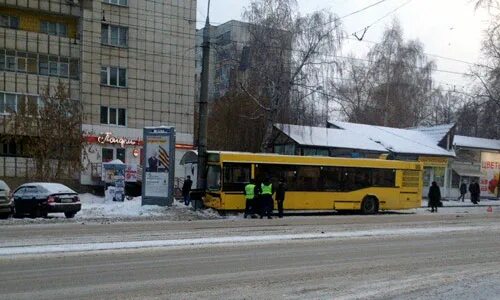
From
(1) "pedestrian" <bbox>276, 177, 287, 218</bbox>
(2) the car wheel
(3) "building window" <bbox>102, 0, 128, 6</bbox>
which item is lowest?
(2) the car wheel

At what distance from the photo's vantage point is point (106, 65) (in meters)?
41.1

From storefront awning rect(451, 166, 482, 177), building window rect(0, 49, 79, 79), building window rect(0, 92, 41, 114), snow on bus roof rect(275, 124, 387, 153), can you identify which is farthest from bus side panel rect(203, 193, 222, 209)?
storefront awning rect(451, 166, 482, 177)

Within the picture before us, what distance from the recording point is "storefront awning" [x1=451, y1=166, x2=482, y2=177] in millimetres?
46312

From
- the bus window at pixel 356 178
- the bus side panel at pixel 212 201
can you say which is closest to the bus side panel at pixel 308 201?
the bus window at pixel 356 178

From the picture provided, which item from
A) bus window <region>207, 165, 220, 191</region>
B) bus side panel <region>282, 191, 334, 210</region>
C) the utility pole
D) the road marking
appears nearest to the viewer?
the road marking

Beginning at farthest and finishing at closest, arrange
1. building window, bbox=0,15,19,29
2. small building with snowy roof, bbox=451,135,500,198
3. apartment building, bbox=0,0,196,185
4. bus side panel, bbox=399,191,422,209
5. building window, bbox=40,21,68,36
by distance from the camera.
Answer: small building with snowy roof, bbox=451,135,500,198
building window, bbox=40,21,68,36
building window, bbox=0,15,19,29
apartment building, bbox=0,0,196,185
bus side panel, bbox=399,191,422,209

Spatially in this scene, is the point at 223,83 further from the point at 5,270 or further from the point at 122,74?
the point at 5,270

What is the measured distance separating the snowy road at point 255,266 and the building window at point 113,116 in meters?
24.1

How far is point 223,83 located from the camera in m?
41.8

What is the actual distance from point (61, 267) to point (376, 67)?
2072 inches

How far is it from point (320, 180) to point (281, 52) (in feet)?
35.8

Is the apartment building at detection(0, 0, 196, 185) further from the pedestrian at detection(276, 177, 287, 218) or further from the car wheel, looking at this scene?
the pedestrian at detection(276, 177, 287, 218)

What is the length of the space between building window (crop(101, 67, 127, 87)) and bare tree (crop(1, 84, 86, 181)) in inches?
209

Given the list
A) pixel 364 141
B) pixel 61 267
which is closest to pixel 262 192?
pixel 61 267
